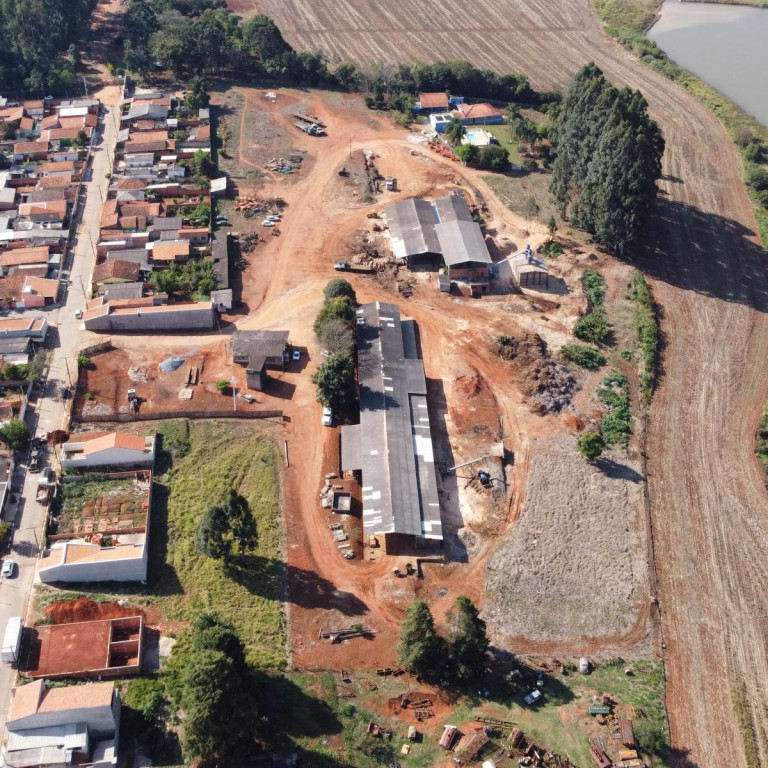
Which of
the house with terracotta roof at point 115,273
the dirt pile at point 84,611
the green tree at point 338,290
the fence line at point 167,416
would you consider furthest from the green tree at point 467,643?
the house with terracotta roof at point 115,273

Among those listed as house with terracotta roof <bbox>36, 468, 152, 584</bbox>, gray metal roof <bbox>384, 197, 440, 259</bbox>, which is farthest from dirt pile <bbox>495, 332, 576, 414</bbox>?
house with terracotta roof <bbox>36, 468, 152, 584</bbox>

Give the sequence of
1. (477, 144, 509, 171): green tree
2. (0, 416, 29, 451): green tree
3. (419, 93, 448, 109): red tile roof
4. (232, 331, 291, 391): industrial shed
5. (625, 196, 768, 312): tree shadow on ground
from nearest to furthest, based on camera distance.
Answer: (0, 416, 29, 451): green tree < (232, 331, 291, 391): industrial shed < (625, 196, 768, 312): tree shadow on ground < (477, 144, 509, 171): green tree < (419, 93, 448, 109): red tile roof

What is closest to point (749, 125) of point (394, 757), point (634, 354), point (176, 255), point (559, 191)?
point (559, 191)

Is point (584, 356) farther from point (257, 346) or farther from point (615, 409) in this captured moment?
point (257, 346)

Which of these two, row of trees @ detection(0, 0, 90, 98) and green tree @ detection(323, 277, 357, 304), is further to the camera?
row of trees @ detection(0, 0, 90, 98)

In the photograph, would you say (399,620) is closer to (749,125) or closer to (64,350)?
(64,350)

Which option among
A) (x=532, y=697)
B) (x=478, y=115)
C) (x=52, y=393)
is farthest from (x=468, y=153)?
(x=532, y=697)

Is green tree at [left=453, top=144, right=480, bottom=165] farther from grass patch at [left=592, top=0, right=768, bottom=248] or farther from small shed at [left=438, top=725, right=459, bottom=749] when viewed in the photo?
small shed at [left=438, top=725, right=459, bottom=749]
